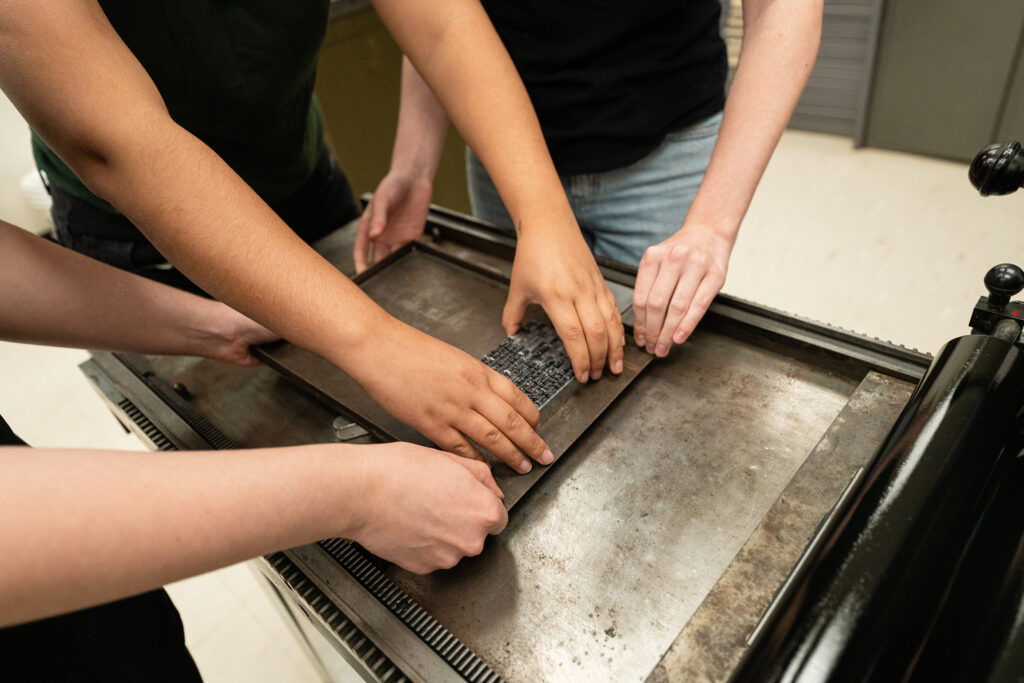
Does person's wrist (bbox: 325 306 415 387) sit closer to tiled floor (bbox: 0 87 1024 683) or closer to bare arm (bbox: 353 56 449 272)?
bare arm (bbox: 353 56 449 272)

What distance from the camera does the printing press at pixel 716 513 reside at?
16.8 inches

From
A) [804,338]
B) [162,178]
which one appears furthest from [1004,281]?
[162,178]

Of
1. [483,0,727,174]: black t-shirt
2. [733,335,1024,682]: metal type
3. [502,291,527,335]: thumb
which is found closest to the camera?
[733,335,1024,682]: metal type

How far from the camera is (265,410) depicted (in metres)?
0.93

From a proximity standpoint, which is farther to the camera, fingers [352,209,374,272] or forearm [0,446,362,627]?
fingers [352,209,374,272]

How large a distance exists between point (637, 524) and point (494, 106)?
2.08 ft

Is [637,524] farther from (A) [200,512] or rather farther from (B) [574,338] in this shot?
(A) [200,512]

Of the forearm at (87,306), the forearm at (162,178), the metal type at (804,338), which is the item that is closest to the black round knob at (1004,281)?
the metal type at (804,338)

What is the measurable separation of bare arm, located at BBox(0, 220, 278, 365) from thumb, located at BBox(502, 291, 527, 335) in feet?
1.22

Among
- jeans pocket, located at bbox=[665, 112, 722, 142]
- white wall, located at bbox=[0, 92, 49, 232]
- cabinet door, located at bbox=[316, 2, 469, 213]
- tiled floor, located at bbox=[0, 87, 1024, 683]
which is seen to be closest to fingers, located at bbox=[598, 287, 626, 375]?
jeans pocket, located at bbox=[665, 112, 722, 142]

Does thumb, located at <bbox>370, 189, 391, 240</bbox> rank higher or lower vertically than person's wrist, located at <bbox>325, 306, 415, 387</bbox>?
lower

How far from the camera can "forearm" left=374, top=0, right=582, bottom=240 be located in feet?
2.96

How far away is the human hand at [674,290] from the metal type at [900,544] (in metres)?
0.32

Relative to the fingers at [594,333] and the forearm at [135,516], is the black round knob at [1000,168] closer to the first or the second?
the fingers at [594,333]
